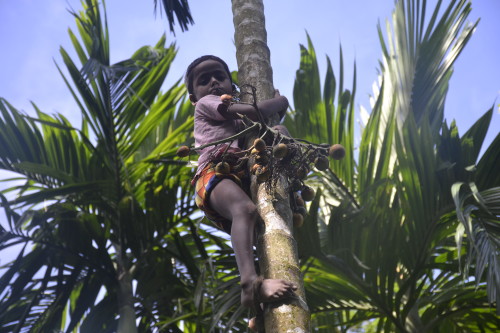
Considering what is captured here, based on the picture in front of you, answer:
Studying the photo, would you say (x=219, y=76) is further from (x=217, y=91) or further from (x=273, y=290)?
(x=273, y=290)

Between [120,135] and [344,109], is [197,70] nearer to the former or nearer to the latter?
[344,109]

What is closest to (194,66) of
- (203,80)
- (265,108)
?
(203,80)

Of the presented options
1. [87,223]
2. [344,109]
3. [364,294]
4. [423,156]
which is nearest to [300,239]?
[364,294]

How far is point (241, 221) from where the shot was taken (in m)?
2.21

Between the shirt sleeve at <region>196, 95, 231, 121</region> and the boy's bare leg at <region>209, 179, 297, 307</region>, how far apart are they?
279 millimetres

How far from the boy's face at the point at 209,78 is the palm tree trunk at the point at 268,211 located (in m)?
0.15

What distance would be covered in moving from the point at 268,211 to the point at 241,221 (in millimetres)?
150

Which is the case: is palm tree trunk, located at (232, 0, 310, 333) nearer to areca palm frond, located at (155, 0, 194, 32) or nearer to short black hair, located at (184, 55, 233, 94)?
short black hair, located at (184, 55, 233, 94)

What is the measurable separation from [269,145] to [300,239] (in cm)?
133

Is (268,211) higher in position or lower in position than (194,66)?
lower

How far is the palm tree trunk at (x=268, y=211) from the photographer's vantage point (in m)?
1.82

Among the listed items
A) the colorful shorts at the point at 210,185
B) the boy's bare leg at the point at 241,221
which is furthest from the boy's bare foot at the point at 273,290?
the colorful shorts at the point at 210,185

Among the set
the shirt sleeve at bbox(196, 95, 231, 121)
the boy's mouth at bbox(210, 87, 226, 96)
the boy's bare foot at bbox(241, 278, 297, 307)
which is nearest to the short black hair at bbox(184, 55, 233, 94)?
the boy's mouth at bbox(210, 87, 226, 96)

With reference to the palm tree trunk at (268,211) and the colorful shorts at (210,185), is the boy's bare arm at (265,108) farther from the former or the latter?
the colorful shorts at (210,185)
